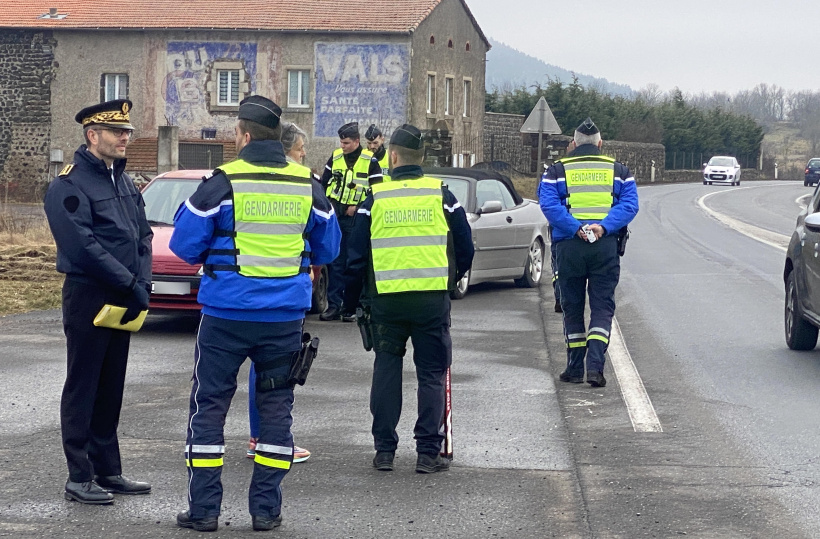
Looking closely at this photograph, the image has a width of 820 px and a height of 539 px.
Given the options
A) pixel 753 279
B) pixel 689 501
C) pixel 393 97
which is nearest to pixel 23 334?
pixel 689 501

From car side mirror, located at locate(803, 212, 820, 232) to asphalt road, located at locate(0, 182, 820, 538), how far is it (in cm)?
117

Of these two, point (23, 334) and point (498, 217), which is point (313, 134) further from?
point (23, 334)

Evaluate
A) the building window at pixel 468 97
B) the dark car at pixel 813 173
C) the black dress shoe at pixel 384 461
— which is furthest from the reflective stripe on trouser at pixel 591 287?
the dark car at pixel 813 173

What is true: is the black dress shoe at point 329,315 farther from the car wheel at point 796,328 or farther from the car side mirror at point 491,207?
the car wheel at point 796,328

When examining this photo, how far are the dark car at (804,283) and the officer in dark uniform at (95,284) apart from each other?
5918 mm

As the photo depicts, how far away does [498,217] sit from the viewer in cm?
1563

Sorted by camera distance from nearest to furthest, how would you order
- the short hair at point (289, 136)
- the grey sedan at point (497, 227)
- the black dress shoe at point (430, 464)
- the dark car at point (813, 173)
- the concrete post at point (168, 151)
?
the black dress shoe at point (430, 464)
the short hair at point (289, 136)
the grey sedan at point (497, 227)
the concrete post at point (168, 151)
the dark car at point (813, 173)

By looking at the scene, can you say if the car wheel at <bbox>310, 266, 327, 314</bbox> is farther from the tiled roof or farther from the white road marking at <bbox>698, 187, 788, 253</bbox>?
the tiled roof

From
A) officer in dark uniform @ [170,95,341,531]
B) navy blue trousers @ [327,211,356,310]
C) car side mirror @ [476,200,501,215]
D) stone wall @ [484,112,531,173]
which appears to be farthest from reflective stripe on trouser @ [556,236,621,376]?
stone wall @ [484,112,531,173]

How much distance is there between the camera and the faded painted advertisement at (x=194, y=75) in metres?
41.8

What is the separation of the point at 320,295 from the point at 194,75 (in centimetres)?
2994

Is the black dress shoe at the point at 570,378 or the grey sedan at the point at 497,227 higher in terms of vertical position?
the grey sedan at the point at 497,227

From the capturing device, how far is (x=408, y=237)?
6.62 meters

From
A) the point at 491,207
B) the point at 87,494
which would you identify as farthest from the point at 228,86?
the point at 87,494
